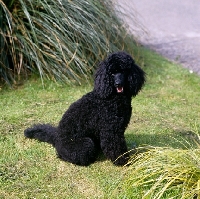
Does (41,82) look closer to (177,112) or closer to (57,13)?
(57,13)

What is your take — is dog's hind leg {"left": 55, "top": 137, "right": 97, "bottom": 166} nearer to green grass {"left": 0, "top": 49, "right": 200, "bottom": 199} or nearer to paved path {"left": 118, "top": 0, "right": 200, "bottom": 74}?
green grass {"left": 0, "top": 49, "right": 200, "bottom": 199}

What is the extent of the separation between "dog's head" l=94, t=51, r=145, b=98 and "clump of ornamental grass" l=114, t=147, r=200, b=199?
0.75m

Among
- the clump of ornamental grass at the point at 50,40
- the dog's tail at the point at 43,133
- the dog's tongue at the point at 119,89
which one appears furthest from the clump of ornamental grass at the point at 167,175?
the clump of ornamental grass at the point at 50,40

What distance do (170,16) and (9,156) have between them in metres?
9.10

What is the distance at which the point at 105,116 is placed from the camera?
391 cm

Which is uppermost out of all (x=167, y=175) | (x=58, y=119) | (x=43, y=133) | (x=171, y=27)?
(x=167, y=175)

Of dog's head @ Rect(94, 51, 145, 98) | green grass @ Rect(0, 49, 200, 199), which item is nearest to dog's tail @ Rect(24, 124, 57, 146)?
green grass @ Rect(0, 49, 200, 199)

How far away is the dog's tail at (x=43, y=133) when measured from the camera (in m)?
4.34

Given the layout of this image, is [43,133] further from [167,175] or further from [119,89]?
[167,175]

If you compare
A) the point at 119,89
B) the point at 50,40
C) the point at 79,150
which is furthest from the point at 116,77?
the point at 50,40

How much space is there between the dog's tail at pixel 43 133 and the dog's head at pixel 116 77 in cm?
75

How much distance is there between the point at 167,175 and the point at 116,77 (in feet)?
3.71

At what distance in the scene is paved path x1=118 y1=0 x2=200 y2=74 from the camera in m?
8.20

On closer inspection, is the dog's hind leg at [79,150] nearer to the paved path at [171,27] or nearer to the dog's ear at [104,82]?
the dog's ear at [104,82]
